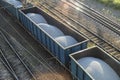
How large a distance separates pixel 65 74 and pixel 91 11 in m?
13.2

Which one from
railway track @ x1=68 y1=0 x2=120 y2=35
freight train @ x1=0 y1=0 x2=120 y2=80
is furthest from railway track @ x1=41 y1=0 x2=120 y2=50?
freight train @ x1=0 y1=0 x2=120 y2=80

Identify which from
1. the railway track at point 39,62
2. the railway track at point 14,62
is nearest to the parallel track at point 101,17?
the railway track at point 39,62

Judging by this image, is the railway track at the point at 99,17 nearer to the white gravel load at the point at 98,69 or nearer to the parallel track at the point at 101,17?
the parallel track at the point at 101,17

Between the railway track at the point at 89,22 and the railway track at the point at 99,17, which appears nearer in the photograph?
the railway track at the point at 89,22

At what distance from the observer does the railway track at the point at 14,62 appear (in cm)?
1839

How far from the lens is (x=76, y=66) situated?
16.0 m

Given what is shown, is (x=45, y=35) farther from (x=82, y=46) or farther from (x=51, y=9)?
(x=51, y=9)

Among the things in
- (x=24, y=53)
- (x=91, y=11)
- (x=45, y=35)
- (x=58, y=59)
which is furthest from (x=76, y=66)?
(x=91, y=11)

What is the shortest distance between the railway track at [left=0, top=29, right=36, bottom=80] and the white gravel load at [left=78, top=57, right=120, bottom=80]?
14.5 feet

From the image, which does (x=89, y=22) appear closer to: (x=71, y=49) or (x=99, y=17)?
(x=99, y=17)

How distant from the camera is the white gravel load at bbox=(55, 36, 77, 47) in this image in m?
18.5

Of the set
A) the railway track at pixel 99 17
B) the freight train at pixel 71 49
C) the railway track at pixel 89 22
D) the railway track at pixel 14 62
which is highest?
the freight train at pixel 71 49

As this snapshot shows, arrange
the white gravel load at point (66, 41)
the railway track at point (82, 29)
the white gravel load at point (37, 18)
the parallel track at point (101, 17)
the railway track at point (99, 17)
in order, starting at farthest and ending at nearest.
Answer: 1. the parallel track at point (101, 17)
2. the railway track at point (99, 17)
3. the white gravel load at point (37, 18)
4. the railway track at point (82, 29)
5. the white gravel load at point (66, 41)

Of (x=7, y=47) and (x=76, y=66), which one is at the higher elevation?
(x=76, y=66)
